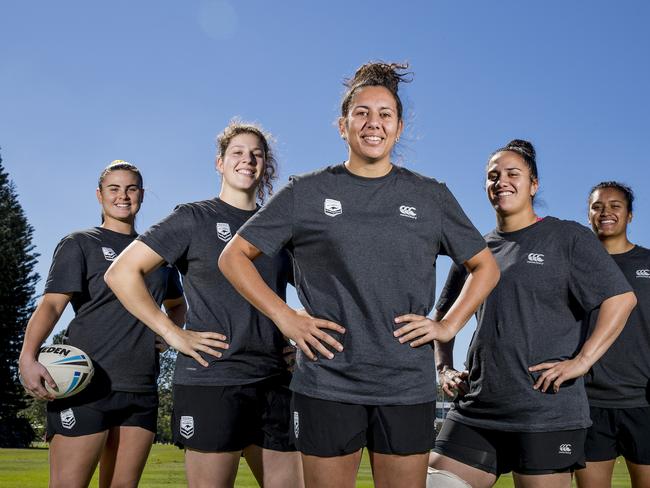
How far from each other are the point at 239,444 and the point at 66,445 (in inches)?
57.3

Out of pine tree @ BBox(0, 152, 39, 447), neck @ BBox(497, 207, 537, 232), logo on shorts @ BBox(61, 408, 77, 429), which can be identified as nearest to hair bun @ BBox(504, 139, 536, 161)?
neck @ BBox(497, 207, 537, 232)

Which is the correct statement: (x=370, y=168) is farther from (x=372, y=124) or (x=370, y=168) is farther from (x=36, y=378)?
(x=36, y=378)

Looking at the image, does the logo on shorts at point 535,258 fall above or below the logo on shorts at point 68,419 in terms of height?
above

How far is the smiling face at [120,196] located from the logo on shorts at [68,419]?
1.35 m

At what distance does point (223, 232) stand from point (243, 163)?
480 millimetres

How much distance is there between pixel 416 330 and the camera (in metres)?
3.25

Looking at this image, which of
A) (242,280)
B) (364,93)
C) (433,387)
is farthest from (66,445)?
(364,93)

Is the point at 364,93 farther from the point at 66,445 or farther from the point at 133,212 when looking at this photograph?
the point at 66,445

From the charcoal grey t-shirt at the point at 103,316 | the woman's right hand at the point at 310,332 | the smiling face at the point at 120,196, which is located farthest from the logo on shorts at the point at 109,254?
the woman's right hand at the point at 310,332

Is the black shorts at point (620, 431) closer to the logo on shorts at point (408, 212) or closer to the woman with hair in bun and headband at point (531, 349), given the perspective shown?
the woman with hair in bun and headband at point (531, 349)

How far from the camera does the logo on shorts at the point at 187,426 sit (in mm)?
3967

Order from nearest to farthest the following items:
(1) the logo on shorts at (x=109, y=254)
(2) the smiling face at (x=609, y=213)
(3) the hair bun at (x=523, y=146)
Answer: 1. (3) the hair bun at (x=523, y=146)
2. (1) the logo on shorts at (x=109, y=254)
3. (2) the smiling face at (x=609, y=213)

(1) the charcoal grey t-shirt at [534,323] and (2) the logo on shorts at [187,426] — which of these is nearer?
(2) the logo on shorts at [187,426]

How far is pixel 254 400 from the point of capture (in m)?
4.06
